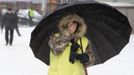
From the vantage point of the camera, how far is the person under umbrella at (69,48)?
17.1ft

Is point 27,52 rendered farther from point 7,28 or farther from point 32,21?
point 32,21

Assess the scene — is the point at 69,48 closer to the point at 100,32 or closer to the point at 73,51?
the point at 73,51

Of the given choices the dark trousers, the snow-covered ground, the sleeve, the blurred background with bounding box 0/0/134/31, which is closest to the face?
the sleeve

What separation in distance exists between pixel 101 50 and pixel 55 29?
0.54 metres

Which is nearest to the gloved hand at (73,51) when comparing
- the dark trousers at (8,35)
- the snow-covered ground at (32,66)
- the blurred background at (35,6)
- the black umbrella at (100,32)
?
the black umbrella at (100,32)

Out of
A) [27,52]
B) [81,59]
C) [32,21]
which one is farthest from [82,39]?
[32,21]

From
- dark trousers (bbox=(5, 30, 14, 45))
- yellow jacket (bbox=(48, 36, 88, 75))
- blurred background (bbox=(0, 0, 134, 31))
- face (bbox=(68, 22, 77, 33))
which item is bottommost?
blurred background (bbox=(0, 0, 134, 31))

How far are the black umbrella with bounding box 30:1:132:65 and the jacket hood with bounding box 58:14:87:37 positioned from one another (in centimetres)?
9

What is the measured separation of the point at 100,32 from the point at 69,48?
1.56 feet

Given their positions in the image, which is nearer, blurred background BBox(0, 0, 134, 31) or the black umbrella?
the black umbrella

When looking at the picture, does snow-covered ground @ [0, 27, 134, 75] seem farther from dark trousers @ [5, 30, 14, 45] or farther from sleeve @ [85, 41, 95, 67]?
sleeve @ [85, 41, 95, 67]

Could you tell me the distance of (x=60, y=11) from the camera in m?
5.13

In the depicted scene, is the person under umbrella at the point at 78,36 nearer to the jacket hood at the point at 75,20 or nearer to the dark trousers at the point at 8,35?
the jacket hood at the point at 75,20

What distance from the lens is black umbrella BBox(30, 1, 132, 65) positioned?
5.43 m
